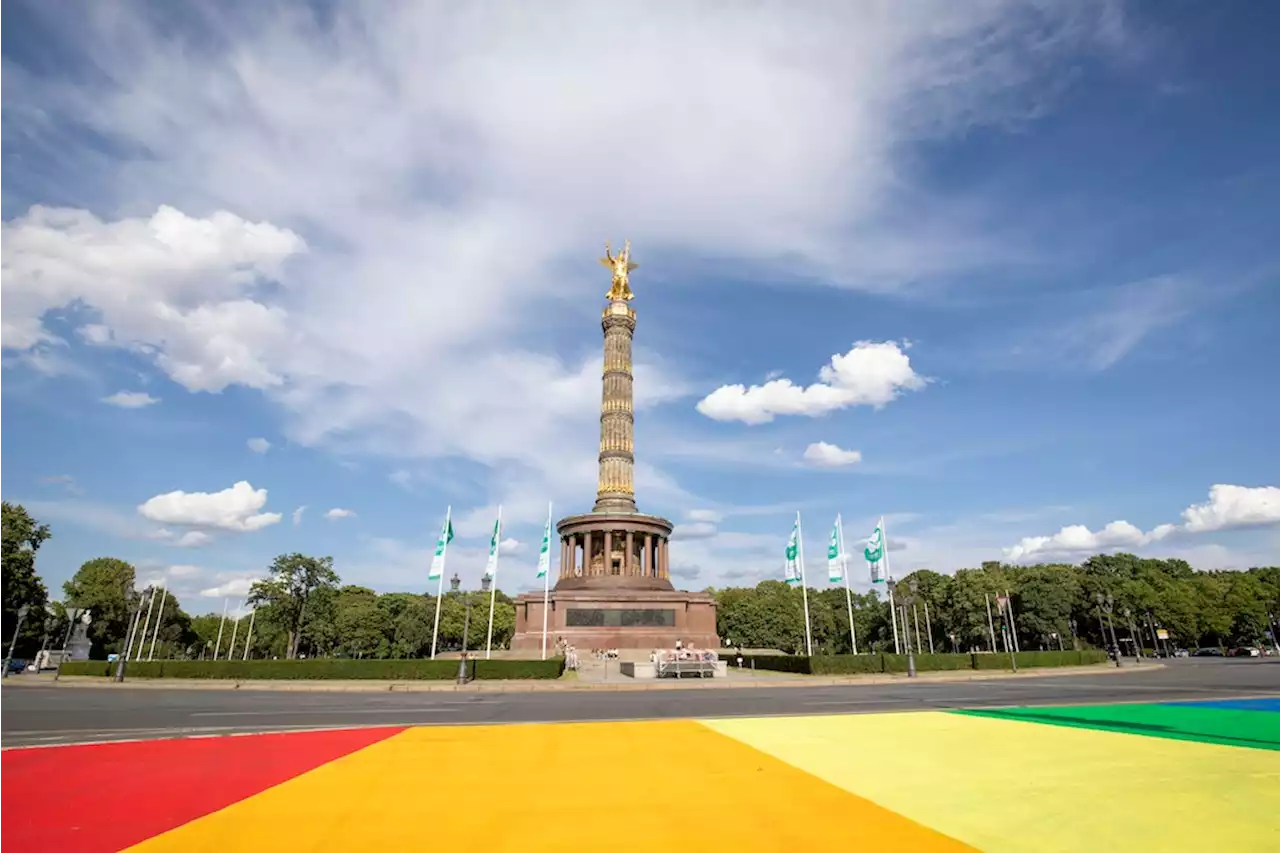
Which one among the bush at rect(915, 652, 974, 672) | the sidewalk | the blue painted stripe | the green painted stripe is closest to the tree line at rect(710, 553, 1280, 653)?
the bush at rect(915, 652, 974, 672)

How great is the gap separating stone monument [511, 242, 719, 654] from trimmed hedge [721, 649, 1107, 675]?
8.96 m

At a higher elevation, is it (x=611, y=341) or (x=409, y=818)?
(x=611, y=341)

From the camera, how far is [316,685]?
2931cm

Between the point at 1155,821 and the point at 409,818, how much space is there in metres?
7.09

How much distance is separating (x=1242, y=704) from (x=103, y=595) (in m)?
104

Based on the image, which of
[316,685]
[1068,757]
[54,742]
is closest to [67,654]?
[316,685]

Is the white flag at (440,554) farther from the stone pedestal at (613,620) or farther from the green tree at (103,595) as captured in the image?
the green tree at (103,595)

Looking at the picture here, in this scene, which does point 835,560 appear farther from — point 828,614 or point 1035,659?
point 828,614

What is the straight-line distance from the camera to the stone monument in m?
52.4

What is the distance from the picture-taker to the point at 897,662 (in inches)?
1481

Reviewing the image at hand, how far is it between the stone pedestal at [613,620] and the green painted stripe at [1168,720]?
3797cm

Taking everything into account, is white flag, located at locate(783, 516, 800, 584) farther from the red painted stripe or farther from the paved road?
the red painted stripe

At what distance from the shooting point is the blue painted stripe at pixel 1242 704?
611 inches

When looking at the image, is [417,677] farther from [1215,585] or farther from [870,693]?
[1215,585]
